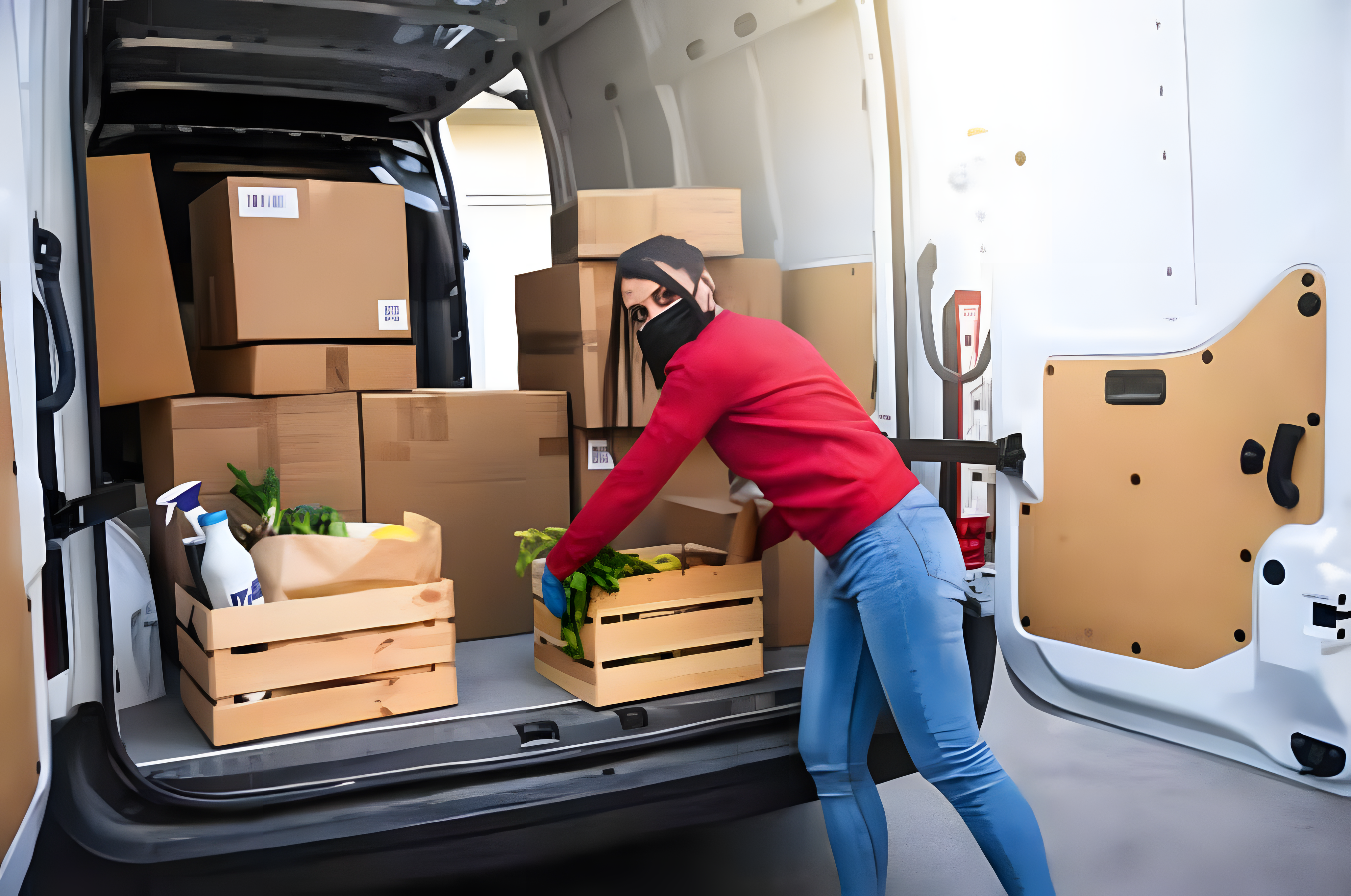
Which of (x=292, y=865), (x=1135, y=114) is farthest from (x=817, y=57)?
→ (x=292, y=865)

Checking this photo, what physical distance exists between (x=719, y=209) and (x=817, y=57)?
1.50 feet

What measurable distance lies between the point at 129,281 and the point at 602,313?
114cm

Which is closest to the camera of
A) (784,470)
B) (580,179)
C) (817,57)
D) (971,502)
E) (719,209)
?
(784,470)

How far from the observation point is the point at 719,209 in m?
2.76

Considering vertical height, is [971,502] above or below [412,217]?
below

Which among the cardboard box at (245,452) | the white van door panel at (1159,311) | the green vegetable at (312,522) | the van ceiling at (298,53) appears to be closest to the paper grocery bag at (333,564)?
the green vegetable at (312,522)

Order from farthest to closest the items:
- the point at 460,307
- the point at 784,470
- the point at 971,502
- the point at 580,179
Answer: the point at 460,307
the point at 580,179
the point at 971,502
the point at 784,470

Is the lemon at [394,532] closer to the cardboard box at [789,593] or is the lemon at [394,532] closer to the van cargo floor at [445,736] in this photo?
the van cargo floor at [445,736]

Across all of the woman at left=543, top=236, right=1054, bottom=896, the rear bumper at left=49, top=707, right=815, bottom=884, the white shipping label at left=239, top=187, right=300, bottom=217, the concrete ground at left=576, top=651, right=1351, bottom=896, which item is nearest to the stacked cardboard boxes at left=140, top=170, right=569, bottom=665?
the white shipping label at left=239, top=187, right=300, bottom=217

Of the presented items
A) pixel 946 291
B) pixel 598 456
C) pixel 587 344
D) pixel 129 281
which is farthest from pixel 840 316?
pixel 129 281

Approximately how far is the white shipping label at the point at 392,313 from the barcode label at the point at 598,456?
1.98 feet

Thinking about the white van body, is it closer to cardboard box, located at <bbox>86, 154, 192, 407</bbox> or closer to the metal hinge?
the metal hinge

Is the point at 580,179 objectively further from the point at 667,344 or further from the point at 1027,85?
the point at 1027,85

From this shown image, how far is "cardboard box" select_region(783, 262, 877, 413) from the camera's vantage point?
2.46 metres
